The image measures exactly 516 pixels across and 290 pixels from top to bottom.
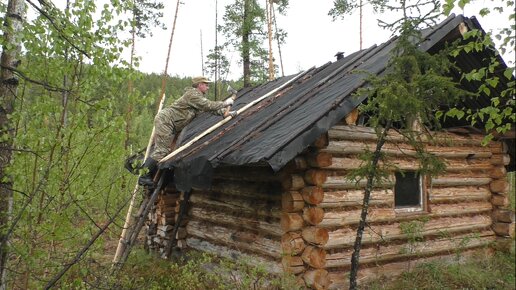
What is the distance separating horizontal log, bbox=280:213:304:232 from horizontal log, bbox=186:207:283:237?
28 centimetres

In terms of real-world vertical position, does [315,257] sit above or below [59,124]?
below

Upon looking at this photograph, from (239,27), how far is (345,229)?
51.4 ft

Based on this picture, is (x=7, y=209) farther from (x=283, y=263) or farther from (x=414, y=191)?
(x=414, y=191)

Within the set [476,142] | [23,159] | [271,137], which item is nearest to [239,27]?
[476,142]

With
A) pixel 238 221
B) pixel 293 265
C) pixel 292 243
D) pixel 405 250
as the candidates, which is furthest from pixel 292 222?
pixel 405 250

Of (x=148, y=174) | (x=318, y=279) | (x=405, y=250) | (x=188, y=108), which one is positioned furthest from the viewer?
(x=188, y=108)

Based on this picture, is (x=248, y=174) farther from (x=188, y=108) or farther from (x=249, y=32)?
(x=249, y=32)

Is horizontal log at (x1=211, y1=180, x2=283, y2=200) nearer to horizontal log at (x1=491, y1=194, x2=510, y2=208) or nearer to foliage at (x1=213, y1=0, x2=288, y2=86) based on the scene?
horizontal log at (x1=491, y1=194, x2=510, y2=208)

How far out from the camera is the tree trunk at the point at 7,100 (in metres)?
4.22

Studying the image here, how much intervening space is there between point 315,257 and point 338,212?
0.80m

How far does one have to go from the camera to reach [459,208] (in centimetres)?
830

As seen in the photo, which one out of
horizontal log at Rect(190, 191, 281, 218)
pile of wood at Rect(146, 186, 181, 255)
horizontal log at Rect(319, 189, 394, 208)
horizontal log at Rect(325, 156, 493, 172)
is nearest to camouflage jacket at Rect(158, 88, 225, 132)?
horizontal log at Rect(190, 191, 281, 218)

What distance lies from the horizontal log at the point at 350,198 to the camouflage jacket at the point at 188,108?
2.71m

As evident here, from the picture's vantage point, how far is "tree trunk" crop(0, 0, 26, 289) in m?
4.22
